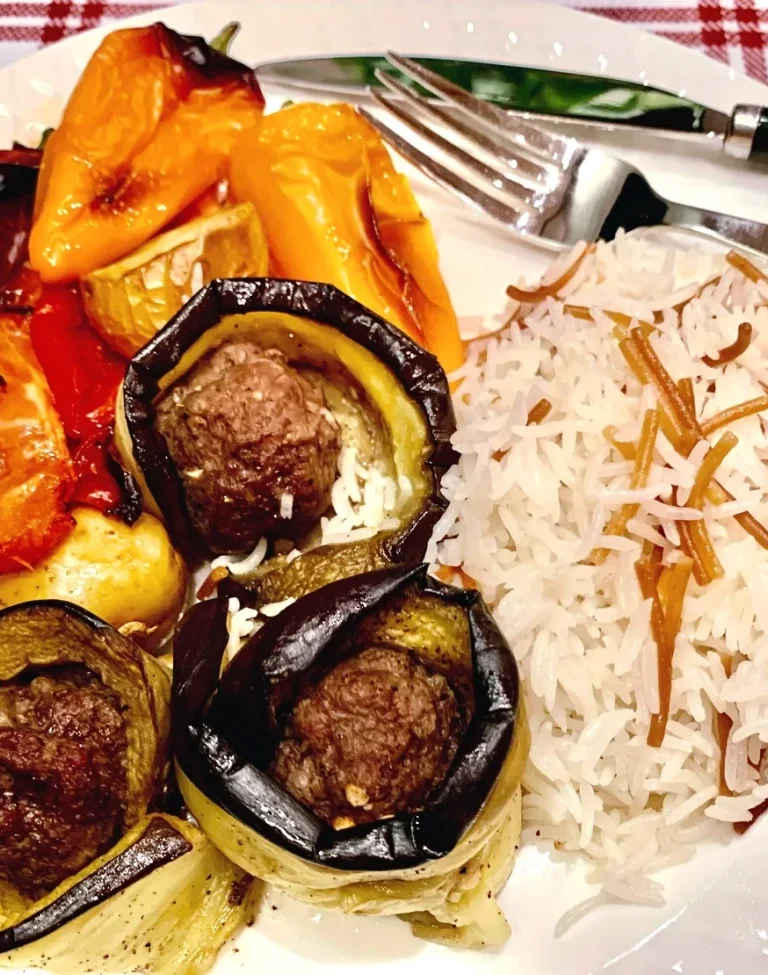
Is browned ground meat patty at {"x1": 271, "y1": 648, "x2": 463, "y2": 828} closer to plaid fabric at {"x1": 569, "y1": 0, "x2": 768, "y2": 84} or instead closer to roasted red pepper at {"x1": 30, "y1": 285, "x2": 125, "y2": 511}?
roasted red pepper at {"x1": 30, "y1": 285, "x2": 125, "y2": 511}

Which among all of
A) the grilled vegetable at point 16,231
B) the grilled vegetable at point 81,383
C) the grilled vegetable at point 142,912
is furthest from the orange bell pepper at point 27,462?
the grilled vegetable at point 142,912

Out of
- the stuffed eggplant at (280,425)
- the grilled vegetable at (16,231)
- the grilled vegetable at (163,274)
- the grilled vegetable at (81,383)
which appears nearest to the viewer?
the stuffed eggplant at (280,425)

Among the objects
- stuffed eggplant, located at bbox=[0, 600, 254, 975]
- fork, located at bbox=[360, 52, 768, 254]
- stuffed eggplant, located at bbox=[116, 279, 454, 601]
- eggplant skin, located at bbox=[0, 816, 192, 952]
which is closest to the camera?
eggplant skin, located at bbox=[0, 816, 192, 952]

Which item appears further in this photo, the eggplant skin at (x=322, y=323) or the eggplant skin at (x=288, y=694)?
the eggplant skin at (x=322, y=323)

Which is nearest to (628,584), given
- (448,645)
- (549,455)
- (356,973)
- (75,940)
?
(549,455)

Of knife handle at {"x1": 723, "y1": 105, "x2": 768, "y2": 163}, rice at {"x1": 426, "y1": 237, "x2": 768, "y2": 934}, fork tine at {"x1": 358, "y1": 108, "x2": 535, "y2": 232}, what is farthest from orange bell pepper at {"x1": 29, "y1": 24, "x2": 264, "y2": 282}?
knife handle at {"x1": 723, "y1": 105, "x2": 768, "y2": 163}

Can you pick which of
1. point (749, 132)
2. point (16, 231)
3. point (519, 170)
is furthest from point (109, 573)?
point (749, 132)

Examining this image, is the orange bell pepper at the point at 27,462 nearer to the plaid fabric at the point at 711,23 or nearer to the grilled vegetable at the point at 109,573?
the grilled vegetable at the point at 109,573

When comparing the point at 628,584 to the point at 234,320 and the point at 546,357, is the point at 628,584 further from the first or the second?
the point at 234,320
